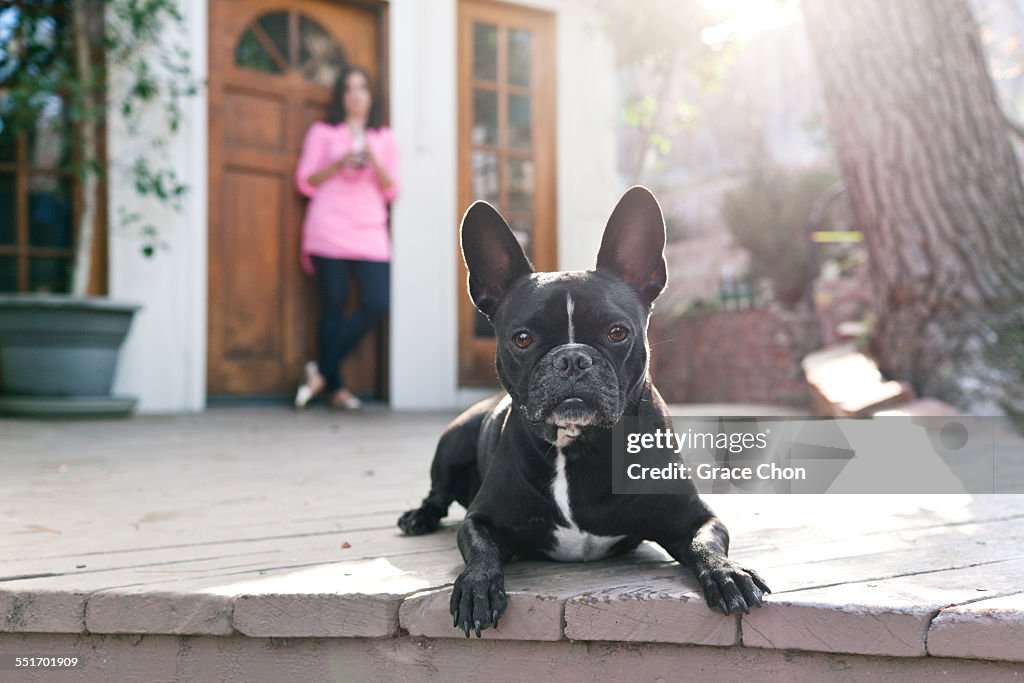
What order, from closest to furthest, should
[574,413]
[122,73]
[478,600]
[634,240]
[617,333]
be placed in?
[478,600], [574,413], [617,333], [634,240], [122,73]

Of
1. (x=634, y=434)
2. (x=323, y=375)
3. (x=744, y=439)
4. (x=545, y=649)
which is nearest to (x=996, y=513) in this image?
(x=744, y=439)

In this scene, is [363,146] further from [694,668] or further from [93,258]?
[694,668]

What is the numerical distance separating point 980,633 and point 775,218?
10.9m

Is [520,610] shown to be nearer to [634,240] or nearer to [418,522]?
[418,522]

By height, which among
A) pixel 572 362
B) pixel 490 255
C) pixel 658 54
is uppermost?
pixel 658 54

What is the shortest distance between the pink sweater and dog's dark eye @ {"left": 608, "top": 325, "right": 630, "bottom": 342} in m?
4.01

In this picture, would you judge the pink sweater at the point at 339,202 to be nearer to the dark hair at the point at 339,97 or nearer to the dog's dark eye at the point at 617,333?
the dark hair at the point at 339,97

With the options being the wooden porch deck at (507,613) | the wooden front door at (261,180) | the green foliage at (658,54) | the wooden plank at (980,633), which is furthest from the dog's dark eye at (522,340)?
the green foliage at (658,54)

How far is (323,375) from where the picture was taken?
5.54 m

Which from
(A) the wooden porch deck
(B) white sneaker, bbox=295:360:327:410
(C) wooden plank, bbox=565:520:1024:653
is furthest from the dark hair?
(C) wooden plank, bbox=565:520:1024:653

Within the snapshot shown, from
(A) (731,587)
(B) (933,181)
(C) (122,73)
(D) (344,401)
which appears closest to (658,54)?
(B) (933,181)

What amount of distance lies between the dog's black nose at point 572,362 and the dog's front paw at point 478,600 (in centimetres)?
40

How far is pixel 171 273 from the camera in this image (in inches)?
208

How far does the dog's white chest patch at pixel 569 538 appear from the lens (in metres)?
1.74
